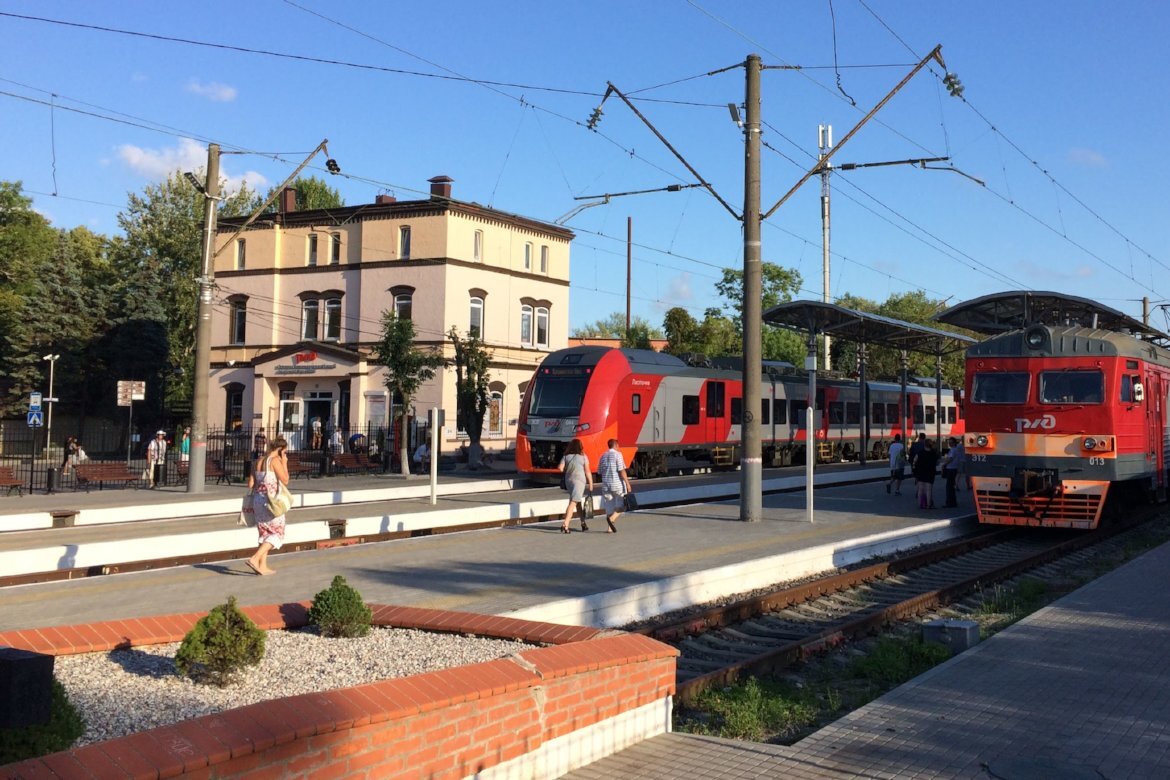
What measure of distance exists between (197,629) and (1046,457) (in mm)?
16125

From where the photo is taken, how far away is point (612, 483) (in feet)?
56.1

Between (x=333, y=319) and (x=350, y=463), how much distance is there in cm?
1586

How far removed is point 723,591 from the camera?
40.8ft

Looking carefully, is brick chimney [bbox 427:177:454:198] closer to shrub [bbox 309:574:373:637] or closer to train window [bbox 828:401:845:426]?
train window [bbox 828:401:845:426]

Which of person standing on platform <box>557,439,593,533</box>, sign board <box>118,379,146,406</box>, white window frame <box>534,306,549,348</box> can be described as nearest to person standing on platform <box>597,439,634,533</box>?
person standing on platform <box>557,439,593,533</box>

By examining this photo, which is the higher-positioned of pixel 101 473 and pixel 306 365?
pixel 306 365

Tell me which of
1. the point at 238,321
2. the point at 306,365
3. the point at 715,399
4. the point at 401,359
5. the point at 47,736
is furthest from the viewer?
the point at 238,321

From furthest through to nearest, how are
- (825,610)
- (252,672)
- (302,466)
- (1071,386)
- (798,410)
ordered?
(798,410)
(302,466)
(1071,386)
(825,610)
(252,672)

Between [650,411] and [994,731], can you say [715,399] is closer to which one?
[650,411]

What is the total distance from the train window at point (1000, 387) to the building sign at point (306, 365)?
32050mm

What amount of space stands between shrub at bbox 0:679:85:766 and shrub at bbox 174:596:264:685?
1.07 metres

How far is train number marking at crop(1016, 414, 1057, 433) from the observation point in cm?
1827

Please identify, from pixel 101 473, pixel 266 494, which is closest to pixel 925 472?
pixel 266 494

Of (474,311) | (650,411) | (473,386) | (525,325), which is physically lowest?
(650,411)
